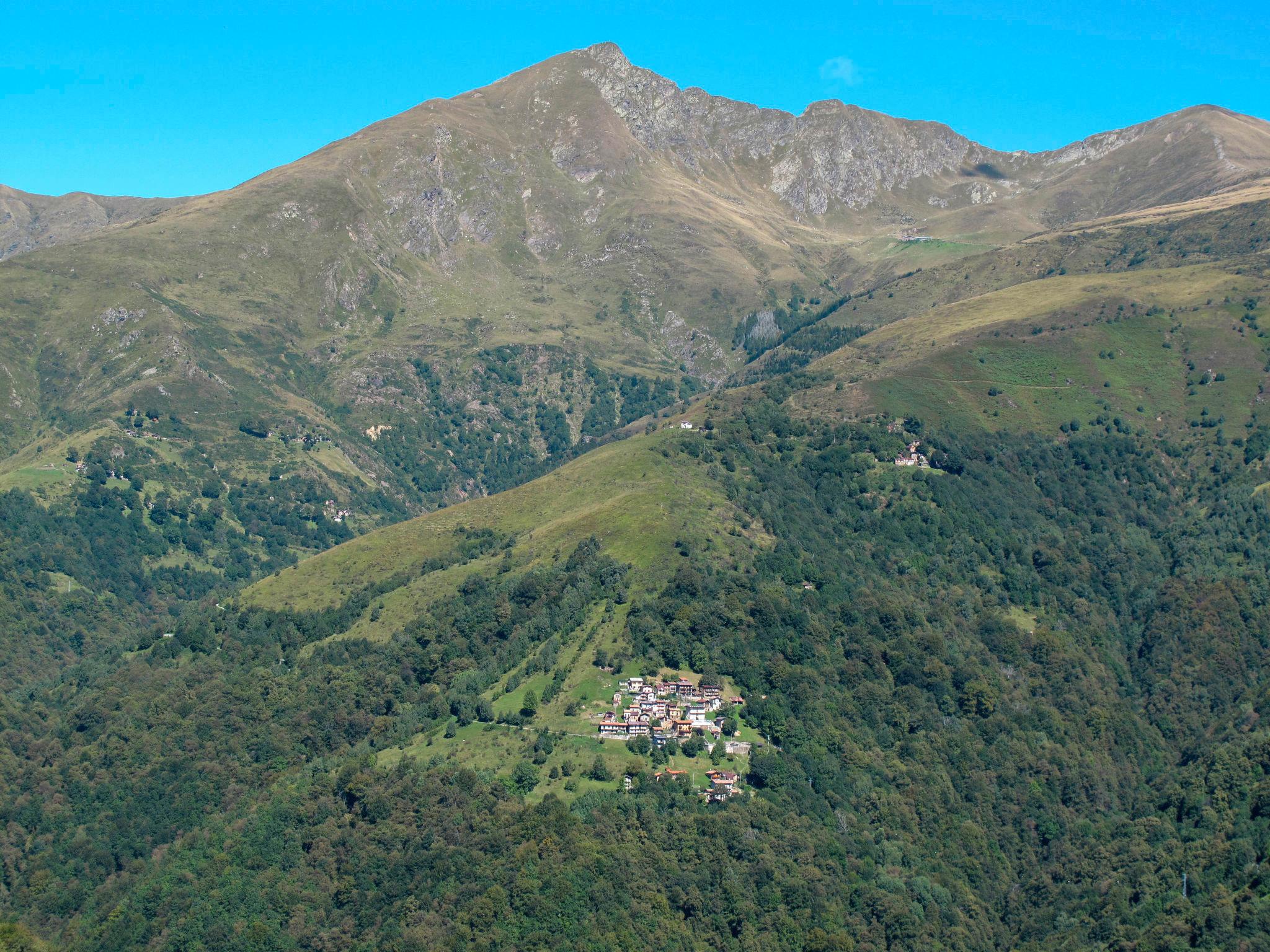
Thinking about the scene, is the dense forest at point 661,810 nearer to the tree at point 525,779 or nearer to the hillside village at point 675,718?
the tree at point 525,779

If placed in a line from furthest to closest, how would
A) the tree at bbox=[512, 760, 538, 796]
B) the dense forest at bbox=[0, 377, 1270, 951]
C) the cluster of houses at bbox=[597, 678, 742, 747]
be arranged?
the cluster of houses at bbox=[597, 678, 742, 747] → the tree at bbox=[512, 760, 538, 796] → the dense forest at bbox=[0, 377, 1270, 951]

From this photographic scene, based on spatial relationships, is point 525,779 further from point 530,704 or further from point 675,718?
point 675,718

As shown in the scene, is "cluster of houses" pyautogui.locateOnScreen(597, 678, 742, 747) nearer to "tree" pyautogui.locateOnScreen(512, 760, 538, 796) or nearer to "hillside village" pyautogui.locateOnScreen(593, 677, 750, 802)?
"hillside village" pyautogui.locateOnScreen(593, 677, 750, 802)

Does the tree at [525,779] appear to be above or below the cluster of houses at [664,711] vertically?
below

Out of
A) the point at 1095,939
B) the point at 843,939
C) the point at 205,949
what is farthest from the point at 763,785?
the point at 205,949

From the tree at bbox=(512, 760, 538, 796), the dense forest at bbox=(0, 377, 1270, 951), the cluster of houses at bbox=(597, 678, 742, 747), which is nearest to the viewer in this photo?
the dense forest at bbox=(0, 377, 1270, 951)

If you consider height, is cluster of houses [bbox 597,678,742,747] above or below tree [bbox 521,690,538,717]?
below

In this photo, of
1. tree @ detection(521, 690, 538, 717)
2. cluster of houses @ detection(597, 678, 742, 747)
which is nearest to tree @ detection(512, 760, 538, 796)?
cluster of houses @ detection(597, 678, 742, 747)

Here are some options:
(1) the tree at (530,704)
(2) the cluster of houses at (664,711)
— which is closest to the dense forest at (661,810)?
(1) the tree at (530,704)

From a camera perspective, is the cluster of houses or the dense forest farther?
the cluster of houses
